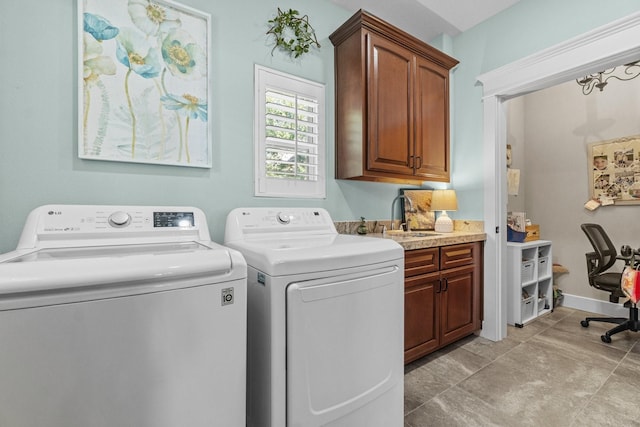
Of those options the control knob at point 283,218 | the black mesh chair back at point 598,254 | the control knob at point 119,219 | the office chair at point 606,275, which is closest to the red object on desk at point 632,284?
the office chair at point 606,275

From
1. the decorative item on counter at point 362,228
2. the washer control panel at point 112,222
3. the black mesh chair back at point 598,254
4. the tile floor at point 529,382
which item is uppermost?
the washer control panel at point 112,222

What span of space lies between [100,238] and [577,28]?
3.20 metres

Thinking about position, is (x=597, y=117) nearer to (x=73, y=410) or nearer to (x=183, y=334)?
(x=183, y=334)

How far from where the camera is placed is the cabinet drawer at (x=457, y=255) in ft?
7.20

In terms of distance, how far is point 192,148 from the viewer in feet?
5.60

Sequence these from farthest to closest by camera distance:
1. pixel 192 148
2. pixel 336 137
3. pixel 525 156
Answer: pixel 525 156 < pixel 336 137 < pixel 192 148

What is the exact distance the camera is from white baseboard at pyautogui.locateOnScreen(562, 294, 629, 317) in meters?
3.00

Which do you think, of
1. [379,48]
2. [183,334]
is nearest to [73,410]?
[183,334]

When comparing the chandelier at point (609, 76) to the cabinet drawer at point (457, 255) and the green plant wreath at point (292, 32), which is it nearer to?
the cabinet drawer at point (457, 255)

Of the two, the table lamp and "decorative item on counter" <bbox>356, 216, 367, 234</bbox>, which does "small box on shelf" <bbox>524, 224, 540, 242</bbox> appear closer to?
the table lamp

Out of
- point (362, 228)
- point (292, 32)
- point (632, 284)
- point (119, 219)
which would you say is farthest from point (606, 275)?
point (119, 219)

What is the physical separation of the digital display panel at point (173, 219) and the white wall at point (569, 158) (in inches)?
151

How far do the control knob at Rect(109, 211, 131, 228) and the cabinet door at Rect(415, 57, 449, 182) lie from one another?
6.49 ft

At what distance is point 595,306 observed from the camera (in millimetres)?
3174
